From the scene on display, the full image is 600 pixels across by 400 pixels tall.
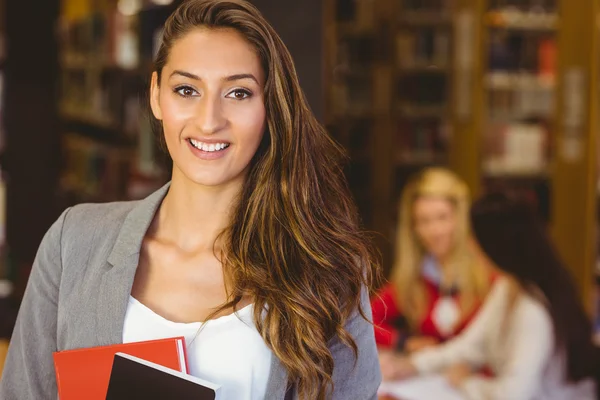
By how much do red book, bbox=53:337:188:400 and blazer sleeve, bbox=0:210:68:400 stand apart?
0.29 ft

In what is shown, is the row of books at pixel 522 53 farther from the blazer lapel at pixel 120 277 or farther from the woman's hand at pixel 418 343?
the blazer lapel at pixel 120 277

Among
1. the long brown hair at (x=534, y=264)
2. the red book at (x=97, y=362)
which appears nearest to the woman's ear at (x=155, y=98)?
the red book at (x=97, y=362)

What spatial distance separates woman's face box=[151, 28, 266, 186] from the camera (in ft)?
4.43

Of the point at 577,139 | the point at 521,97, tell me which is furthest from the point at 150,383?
the point at 521,97

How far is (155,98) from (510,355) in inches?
74.6

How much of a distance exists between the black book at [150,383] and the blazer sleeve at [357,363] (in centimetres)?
28

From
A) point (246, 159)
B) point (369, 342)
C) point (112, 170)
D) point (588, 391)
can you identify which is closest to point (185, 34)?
point (246, 159)

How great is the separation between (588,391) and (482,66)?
3.03 metres

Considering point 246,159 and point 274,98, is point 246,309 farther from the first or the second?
point 274,98

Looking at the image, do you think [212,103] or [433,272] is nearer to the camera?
[212,103]

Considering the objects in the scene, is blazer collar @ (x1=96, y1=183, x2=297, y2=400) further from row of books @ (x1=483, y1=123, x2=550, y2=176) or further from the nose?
row of books @ (x1=483, y1=123, x2=550, y2=176)

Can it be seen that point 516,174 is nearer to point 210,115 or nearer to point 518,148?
point 518,148

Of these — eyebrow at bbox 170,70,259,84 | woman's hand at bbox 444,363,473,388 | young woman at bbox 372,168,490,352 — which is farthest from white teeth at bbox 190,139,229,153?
young woman at bbox 372,168,490,352

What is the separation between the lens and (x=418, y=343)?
10.7ft
